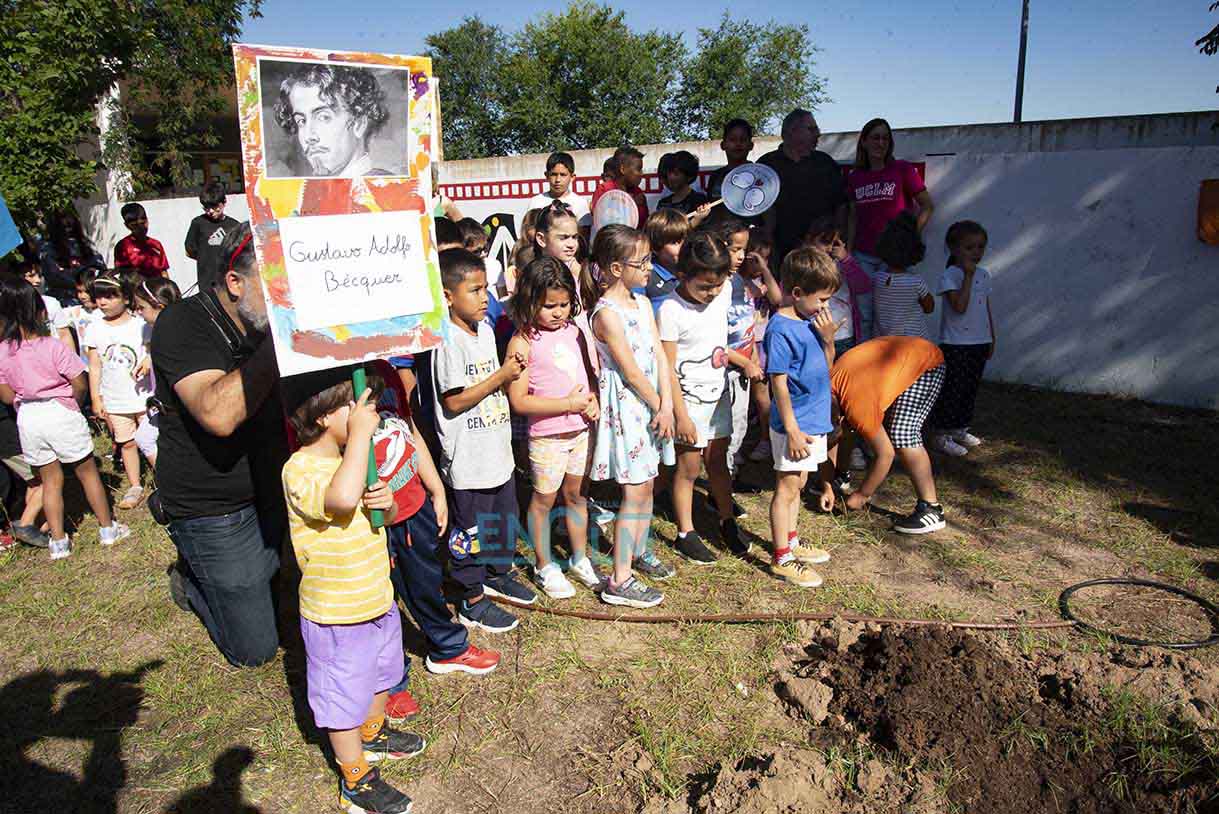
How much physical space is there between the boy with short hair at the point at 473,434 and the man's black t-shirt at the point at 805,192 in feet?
10.5

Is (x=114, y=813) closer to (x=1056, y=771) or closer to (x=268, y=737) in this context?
(x=268, y=737)

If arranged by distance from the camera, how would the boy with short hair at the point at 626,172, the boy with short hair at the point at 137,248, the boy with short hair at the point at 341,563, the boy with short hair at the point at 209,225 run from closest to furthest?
1. the boy with short hair at the point at 341,563
2. the boy with short hair at the point at 626,172
3. the boy with short hair at the point at 209,225
4. the boy with short hair at the point at 137,248

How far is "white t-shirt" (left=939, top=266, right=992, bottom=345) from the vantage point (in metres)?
5.43

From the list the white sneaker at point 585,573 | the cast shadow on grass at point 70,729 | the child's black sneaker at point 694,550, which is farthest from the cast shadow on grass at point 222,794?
the child's black sneaker at point 694,550

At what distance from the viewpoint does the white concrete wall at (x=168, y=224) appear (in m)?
12.3

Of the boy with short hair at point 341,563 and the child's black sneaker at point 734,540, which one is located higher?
the boy with short hair at point 341,563

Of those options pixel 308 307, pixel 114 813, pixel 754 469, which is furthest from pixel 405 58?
pixel 754 469

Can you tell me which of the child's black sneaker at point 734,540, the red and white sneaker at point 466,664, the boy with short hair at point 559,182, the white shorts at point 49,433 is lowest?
the red and white sneaker at point 466,664

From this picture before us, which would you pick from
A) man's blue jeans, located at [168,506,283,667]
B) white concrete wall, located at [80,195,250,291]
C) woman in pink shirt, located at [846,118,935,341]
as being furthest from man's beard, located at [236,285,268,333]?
white concrete wall, located at [80,195,250,291]

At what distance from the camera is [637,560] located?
4066 millimetres

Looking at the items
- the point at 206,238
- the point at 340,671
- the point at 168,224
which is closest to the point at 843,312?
the point at 340,671

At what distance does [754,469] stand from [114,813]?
398 cm

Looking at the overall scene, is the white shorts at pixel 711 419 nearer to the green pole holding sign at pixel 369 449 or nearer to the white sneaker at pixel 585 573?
the white sneaker at pixel 585 573

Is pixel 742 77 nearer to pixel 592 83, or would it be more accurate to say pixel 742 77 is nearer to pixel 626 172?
pixel 592 83
